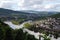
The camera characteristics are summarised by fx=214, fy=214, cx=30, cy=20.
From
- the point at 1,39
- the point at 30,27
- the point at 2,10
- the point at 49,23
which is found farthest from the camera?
the point at 2,10

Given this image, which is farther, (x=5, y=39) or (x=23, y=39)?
(x=23, y=39)

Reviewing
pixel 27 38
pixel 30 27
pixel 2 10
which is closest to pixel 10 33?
pixel 27 38

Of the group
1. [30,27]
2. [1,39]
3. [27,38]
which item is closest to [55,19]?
[30,27]

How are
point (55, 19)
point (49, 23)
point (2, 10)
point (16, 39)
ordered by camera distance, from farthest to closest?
point (2, 10), point (55, 19), point (49, 23), point (16, 39)

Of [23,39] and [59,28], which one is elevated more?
[23,39]

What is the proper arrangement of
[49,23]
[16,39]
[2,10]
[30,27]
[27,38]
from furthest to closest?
[2,10] → [49,23] → [30,27] → [27,38] → [16,39]

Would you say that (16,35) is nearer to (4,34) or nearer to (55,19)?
(4,34)

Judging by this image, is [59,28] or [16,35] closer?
[16,35]

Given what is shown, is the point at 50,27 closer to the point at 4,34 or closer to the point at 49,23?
the point at 49,23

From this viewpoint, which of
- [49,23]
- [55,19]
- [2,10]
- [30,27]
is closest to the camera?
[30,27]
